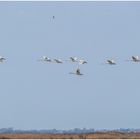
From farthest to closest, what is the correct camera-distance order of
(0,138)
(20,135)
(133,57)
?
(20,135), (0,138), (133,57)

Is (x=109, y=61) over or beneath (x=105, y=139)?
over

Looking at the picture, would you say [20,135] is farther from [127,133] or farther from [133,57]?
[133,57]

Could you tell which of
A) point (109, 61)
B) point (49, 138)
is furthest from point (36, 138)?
point (109, 61)

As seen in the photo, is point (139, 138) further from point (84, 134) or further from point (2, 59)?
point (2, 59)

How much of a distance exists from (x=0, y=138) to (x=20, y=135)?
588 centimetres

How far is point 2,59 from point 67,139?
8.05m

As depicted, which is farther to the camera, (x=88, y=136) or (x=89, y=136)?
(x=88, y=136)

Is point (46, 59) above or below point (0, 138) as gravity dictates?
above

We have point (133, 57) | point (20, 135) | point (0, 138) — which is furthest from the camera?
point (20, 135)

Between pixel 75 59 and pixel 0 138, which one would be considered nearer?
pixel 75 59

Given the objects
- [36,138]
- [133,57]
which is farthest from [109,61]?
[36,138]

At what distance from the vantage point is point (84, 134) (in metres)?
64.9

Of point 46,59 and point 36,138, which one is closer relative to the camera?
point 46,59

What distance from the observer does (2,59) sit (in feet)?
176
